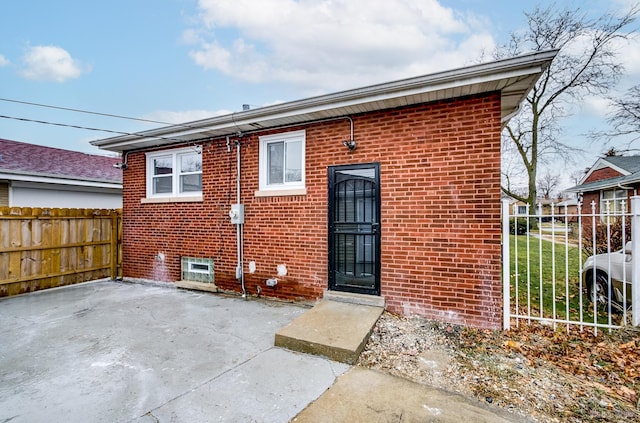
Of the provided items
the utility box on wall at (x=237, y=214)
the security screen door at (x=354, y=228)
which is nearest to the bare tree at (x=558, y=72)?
the security screen door at (x=354, y=228)

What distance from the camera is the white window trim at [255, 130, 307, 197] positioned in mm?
5504

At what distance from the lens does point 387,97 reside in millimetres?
4371

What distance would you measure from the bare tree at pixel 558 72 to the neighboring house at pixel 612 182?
2.51m

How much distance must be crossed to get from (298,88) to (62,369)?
1218cm

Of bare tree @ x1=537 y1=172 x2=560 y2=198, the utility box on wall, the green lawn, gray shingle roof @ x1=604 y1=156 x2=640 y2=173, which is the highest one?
bare tree @ x1=537 y1=172 x2=560 y2=198

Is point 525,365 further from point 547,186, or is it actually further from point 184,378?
point 547,186

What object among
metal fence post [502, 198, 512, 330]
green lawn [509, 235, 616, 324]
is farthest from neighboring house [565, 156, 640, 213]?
metal fence post [502, 198, 512, 330]

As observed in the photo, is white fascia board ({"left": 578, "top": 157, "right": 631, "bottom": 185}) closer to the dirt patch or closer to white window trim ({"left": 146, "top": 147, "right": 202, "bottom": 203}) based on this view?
the dirt patch

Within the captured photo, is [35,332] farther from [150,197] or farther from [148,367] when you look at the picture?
[150,197]

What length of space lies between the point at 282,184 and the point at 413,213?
2517 millimetres

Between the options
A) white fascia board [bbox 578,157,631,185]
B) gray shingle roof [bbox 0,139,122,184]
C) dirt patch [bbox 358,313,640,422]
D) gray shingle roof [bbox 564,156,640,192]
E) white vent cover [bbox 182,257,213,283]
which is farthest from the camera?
white fascia board [bbox 578,157,631,185]

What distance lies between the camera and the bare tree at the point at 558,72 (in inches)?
529

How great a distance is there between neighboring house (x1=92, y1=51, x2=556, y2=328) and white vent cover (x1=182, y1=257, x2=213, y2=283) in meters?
0.03

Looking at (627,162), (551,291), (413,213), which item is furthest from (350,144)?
(627,162)
